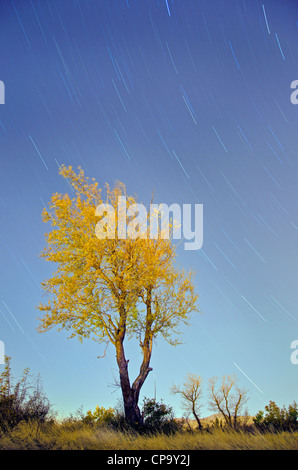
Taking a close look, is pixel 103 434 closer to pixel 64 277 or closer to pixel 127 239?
pixel 64 277

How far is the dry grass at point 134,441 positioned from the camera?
398 inches

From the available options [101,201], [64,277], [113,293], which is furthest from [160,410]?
[101,201]

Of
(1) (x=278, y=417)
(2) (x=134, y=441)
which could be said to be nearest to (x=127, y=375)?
(2) (x=134, y=441)

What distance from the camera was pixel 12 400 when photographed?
15.8m

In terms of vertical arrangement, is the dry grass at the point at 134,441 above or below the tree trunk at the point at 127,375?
below

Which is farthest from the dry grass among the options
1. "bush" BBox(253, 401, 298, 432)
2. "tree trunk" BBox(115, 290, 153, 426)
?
"bush" BBox(253, 401, 298, 432)

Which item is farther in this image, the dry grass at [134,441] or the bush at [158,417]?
the bush at [158,417]

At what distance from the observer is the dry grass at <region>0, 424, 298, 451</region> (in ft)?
33.1

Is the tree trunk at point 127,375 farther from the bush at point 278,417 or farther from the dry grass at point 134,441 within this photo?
the bush at point 278,417

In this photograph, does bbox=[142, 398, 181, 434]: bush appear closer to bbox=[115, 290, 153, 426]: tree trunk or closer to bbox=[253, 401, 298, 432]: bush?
bbox=[115, 290, 153, 426]: tree trunk

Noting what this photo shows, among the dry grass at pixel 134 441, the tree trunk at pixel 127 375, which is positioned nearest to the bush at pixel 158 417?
the tree trunk at pixel 127 375

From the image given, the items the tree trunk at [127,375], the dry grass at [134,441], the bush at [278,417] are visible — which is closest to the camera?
the dry grass at [134,441]
